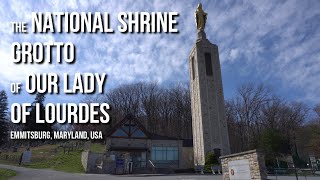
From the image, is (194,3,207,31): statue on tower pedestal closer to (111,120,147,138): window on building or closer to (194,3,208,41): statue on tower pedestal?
(194,3,208,41): statue on tower pedestal

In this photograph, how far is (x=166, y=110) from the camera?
54.5 meters

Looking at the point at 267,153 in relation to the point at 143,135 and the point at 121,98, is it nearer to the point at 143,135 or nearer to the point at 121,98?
the point at 143,135

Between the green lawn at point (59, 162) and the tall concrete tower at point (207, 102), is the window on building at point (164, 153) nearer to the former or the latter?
the tall concrete tower at point (207, 102)

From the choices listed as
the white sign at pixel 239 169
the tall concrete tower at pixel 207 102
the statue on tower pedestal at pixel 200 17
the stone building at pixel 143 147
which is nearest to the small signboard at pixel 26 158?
the stone building at pixel 143 147

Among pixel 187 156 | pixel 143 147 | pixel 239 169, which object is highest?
pixel 143 147

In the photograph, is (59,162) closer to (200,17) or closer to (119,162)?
(119,162)

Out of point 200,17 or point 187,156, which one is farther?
point 200,17

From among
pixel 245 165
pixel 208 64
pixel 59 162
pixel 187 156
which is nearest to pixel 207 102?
pixel 208 64

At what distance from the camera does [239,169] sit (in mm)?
10914

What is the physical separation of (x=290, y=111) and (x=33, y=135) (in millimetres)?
44143

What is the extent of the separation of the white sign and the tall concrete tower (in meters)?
23.1

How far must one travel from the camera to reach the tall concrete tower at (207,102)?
35531 mm

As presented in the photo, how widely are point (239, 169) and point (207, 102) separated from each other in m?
26.6

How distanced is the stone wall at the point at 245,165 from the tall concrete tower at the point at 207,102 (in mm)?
22757
